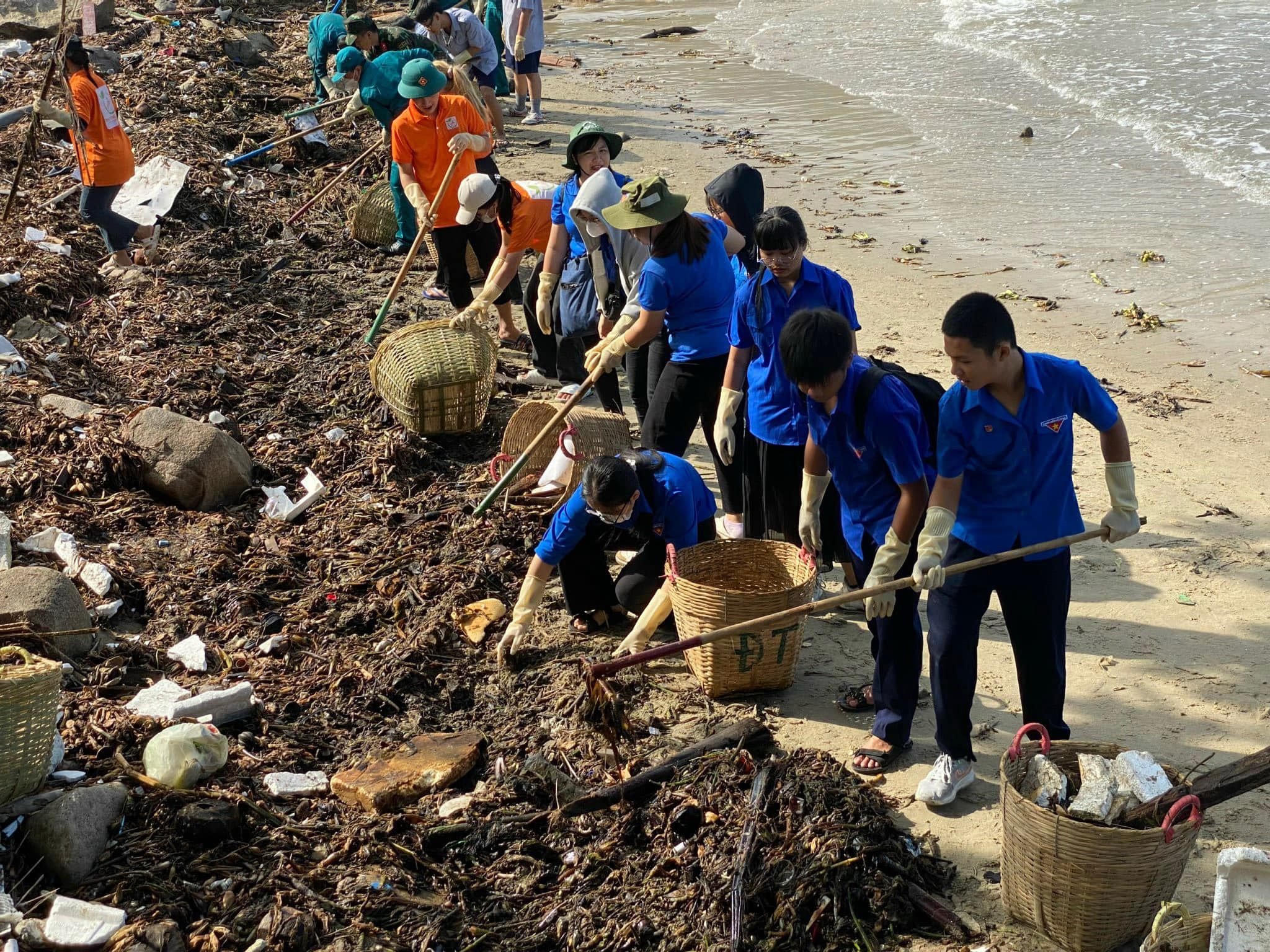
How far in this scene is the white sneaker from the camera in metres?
4.40

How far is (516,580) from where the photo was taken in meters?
6.16

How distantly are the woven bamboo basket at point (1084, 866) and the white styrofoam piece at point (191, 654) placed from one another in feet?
11.8

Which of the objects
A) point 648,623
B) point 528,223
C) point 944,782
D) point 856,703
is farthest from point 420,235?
point 944,782

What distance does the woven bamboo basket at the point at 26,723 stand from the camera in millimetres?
3969

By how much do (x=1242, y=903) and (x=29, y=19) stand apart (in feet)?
60.1

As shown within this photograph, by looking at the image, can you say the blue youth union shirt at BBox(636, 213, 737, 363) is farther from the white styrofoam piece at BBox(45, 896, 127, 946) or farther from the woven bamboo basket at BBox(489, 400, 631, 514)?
the white styrofoam piece at BBox(45, 896, 127, 946)

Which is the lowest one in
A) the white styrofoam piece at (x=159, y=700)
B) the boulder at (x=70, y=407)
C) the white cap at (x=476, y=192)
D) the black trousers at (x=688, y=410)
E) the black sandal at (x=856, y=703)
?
the black sandal at (x=856, y=703)

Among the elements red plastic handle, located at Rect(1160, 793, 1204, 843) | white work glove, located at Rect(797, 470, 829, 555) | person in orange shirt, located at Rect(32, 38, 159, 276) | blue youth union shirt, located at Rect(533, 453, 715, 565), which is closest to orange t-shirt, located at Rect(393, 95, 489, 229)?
person in orange shirt, located at Rect(32, 38, 159, 276)

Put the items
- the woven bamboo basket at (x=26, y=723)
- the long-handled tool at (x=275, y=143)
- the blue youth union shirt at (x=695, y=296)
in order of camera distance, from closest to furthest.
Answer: the woven bamboo basket at (x=26, y=723) < the blue youth union shirt at (x=695, y=296) < the long-handled tool at (x=275, y=143)

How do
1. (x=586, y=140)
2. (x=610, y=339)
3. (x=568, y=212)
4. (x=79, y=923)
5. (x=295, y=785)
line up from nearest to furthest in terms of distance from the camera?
(x=79, y=923) → (x=295, y=785) → (x=610, y=339) → (x=586, y=140) → (x=568, y=212)

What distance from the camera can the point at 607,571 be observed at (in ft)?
18.8

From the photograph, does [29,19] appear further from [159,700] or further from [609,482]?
[609,482]

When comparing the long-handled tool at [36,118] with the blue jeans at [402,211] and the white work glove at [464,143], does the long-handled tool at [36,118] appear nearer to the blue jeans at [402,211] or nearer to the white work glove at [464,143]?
the blue jeans at [402,211]

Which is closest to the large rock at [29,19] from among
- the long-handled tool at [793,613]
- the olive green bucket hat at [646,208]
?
the olive green bucket hat at [646,208]
